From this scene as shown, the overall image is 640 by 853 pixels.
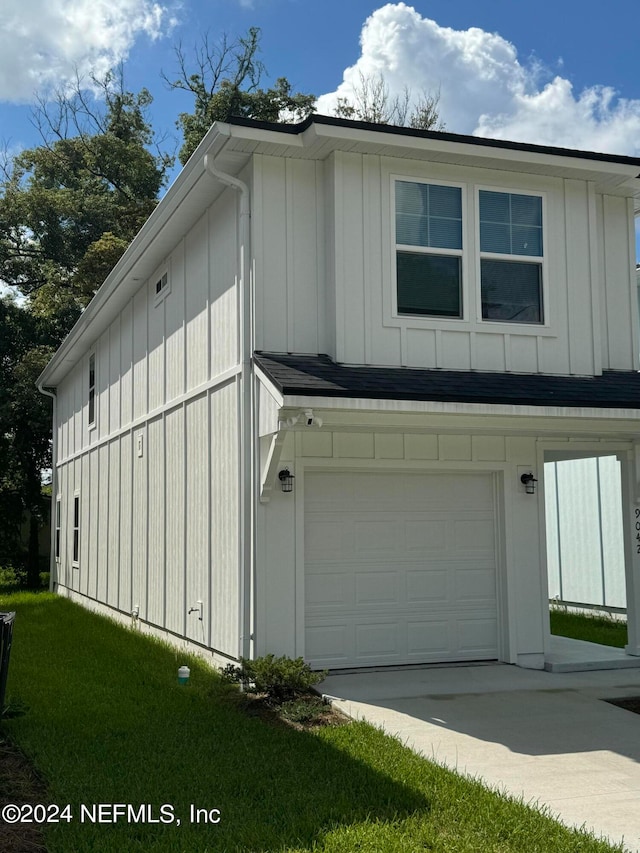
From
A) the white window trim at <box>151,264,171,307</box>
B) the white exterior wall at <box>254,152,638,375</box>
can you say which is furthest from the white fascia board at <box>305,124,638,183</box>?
the white window trim at <box>151,264,171,307</box>

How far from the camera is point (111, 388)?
16.5 m

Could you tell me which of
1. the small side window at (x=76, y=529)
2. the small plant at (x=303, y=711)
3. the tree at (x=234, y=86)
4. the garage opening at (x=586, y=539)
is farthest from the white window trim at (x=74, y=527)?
the tree at (x=234, y=86)

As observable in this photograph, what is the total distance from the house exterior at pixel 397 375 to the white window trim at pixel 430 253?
2 cm

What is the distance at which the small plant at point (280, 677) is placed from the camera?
8.02 metres

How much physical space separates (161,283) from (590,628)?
804 centimetres

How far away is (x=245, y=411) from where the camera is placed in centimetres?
919

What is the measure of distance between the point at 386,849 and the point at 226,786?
54.3 inches

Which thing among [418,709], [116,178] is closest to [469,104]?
[116,178]

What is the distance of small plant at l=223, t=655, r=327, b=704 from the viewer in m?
8.02

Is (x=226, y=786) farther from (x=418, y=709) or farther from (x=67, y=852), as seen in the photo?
(x=418, y=709)

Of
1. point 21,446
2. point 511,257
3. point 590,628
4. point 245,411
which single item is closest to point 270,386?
point 245,411

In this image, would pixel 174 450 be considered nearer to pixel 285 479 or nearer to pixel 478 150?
pixel 285 479

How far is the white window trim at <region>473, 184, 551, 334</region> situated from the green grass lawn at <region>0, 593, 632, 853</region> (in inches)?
182

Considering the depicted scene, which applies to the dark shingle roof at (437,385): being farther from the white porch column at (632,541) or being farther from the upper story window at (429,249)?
the white porch column at (632,541)
